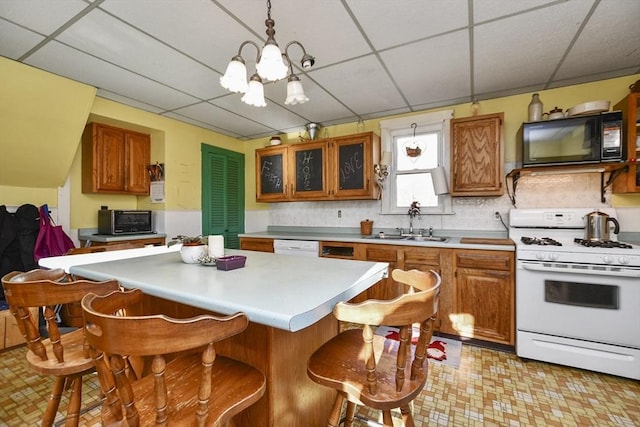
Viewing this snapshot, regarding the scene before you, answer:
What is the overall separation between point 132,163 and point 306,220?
7.66 ft

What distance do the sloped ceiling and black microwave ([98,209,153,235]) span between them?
570 millimetres

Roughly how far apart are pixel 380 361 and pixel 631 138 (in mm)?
2759

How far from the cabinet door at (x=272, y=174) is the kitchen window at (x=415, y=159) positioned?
134cm

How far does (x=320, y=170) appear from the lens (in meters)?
3.76

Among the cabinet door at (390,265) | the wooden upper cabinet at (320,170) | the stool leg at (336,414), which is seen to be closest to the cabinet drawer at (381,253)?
the cabinet door at (390,265)

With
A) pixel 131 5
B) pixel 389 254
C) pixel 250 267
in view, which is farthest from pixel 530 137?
pixel 131 5

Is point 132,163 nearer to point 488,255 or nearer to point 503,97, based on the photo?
point 488,255

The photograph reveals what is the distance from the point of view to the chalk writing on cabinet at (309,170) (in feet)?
12.4

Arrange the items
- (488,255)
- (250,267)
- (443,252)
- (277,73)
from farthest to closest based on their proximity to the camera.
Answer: (443,252) < (488,255) < (250,267) < (277,73)

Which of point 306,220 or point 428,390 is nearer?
point 428,390

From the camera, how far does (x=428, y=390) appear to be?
1.98 metres

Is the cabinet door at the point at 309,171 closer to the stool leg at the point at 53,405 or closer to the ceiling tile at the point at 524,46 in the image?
the ceiling tile at the point at 524,46

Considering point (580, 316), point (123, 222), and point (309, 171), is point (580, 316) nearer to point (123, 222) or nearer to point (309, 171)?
point (309, 171)

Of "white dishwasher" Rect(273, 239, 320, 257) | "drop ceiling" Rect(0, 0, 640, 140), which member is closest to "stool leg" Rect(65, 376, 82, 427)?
"drop ceiling" Rect(0, 0, 640, 140)
